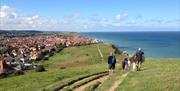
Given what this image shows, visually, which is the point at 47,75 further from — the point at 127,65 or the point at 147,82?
the point at 147,82

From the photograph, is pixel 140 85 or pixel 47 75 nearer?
pixel 140 85

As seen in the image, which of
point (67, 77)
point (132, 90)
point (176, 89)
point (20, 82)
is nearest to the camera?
point (176, 89)

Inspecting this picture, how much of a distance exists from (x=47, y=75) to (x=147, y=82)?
40.7ft

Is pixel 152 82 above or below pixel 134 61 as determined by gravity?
below

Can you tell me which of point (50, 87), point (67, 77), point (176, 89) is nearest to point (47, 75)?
point (67, 77)

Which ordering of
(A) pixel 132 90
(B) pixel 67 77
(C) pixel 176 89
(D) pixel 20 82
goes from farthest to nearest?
1. (B) pixel 67 77
2. (D) pixel 20 82
3. (A) pixel 132 90
4. (C) pixel 176 89

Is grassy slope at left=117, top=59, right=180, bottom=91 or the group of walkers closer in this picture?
grassy slope at left=117, top=59, right=180, bottom=91

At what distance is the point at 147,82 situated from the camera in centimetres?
2448

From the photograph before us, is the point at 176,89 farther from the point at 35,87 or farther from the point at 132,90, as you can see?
the point at 35,87

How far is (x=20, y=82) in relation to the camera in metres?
31.5

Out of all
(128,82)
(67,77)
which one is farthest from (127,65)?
(128,82)

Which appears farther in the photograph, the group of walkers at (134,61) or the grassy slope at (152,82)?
the group of walkers at (134,61)

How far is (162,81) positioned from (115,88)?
2.87 m

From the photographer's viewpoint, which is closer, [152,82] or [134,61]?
[152,82]
